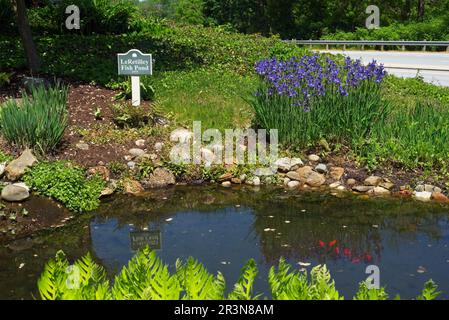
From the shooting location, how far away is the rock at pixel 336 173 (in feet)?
27.6

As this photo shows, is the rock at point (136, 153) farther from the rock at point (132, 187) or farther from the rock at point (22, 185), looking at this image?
the rock at point (22, 185)

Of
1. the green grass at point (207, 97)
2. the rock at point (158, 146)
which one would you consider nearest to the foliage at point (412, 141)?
the green grass at point (207, 97)

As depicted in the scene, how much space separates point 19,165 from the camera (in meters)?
7.59

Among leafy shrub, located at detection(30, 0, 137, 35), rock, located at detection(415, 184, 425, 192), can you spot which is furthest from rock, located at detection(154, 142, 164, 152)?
leafy shrub, located at detection(30, 0, 137, 35)

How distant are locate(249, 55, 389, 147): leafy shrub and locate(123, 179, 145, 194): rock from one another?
2.15 metres

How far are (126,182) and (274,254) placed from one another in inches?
111

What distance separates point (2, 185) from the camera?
734cm

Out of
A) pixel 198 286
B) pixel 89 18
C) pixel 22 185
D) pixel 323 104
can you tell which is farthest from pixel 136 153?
pixel 89 18

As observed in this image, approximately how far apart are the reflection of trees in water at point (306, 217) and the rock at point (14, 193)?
917mm

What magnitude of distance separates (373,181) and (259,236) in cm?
231

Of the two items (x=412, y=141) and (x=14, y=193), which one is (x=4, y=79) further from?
(x=412, y=141)

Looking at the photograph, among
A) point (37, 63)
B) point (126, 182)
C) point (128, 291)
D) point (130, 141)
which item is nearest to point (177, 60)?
point (37, 63)

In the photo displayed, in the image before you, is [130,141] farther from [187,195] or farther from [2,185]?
[2,185]
